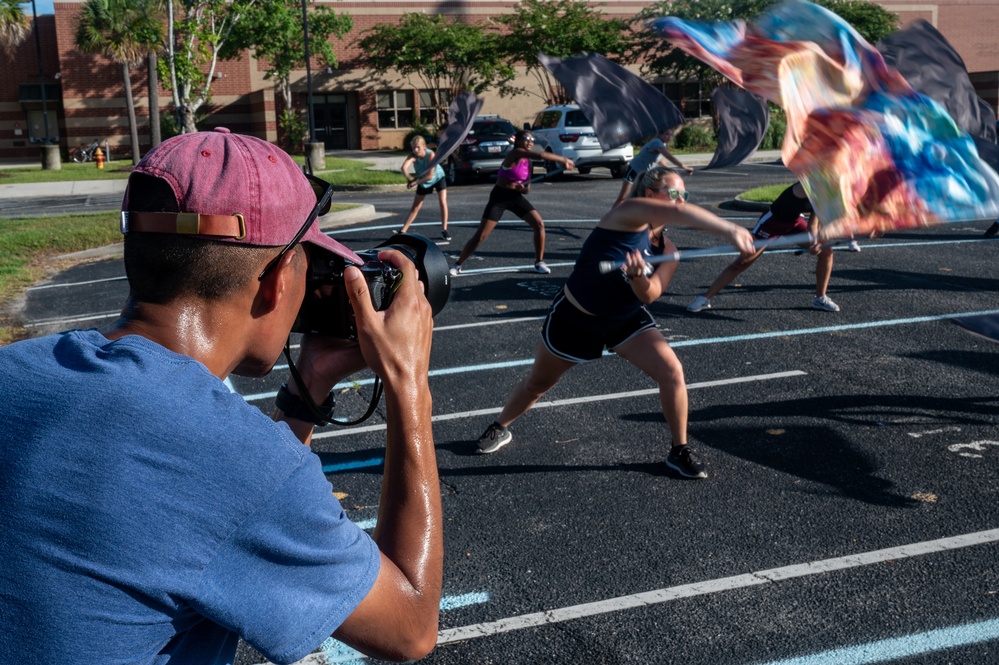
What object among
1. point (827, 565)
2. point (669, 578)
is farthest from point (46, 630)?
point (827, 565)

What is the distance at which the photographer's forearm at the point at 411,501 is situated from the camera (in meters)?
1.61

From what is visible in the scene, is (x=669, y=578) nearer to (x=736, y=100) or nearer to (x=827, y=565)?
(x=827, y=565)

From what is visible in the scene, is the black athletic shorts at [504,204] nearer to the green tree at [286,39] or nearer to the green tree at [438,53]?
the green tree at [286,39]

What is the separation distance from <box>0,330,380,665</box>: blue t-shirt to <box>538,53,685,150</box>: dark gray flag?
2.60 metres

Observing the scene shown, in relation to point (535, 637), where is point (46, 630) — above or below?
above

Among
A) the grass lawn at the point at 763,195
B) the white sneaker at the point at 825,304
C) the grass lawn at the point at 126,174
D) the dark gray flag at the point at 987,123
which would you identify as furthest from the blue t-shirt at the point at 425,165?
the dark gray flag at the point at 987,123

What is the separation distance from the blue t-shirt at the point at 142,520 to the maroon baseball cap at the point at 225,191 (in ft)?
0.79

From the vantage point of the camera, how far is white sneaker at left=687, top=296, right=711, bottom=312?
9367 mm

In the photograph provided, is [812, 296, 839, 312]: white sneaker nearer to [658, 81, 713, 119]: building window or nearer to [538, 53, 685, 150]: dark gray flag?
[538, 53, 685, 150]: dark gray flag

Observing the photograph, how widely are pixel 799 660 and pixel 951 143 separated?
2.15 m

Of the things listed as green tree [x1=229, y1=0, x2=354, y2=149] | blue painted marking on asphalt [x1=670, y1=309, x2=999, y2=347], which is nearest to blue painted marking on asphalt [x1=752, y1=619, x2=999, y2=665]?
blue painted marking on asphalt [x1=670, y1=309, x2=999, y2=347]

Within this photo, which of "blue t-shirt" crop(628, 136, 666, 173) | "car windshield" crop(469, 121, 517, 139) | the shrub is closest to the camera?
"blue t-shirt" crop(628, 136, 666, 173)

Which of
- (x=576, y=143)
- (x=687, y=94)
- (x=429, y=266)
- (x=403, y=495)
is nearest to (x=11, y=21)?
(x=576, y=143)

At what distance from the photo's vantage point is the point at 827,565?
4.35 metres
